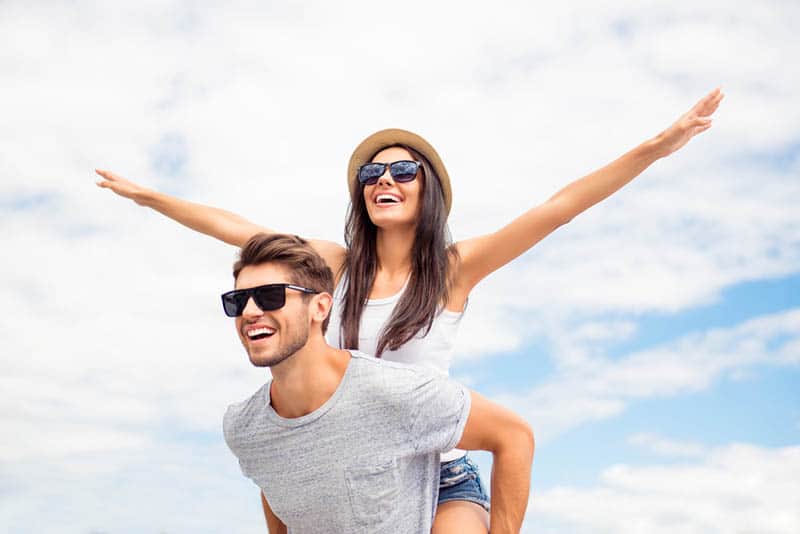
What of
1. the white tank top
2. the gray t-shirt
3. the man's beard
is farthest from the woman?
the man's beard

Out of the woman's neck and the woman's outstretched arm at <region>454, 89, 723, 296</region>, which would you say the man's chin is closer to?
the woman's neck

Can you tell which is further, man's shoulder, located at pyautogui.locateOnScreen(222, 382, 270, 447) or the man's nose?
man's shoulder, located at pyautogui.locateOnScreen(222, 382, 270, 447)

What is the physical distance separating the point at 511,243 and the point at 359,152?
118 centimetres

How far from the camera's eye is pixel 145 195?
6.80 m

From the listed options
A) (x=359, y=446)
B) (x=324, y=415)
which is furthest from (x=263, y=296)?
(x=359, y=446)

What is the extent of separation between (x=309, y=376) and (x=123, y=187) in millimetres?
2862

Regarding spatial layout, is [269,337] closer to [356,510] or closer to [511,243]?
[356,510]

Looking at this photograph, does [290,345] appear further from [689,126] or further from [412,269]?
[689,126]

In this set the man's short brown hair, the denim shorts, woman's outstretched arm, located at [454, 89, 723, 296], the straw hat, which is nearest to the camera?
the man's short brown hair

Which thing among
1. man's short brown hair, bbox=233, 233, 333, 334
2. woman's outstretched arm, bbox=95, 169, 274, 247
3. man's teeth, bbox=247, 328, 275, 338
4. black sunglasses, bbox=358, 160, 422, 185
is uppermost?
woman's outstretched arm, bbox=95, 169, 274, 247

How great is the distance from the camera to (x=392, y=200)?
19.3 feet

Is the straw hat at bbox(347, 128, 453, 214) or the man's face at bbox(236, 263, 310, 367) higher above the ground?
the straw hat at bbox(347, 128, 453, 214)

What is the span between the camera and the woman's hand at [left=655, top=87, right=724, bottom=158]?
5.78 meters

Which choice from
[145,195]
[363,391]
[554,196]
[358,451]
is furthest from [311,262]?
[145,195]
